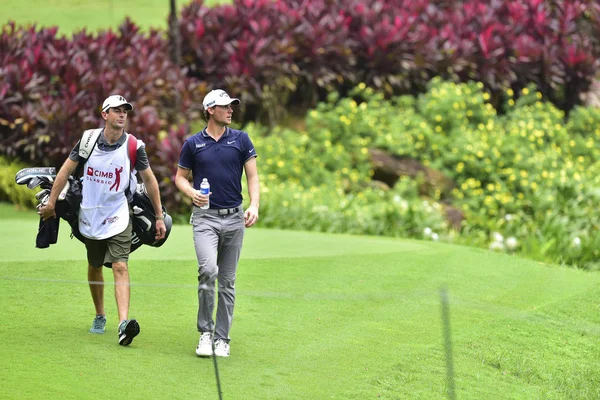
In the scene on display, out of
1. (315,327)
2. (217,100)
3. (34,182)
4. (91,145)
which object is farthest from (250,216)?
(34,182)

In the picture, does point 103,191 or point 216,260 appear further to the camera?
point 103,191

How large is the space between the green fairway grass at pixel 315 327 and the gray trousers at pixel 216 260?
230mm

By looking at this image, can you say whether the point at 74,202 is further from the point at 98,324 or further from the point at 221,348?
the point at 221,348

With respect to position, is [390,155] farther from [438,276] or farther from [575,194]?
[438,276]

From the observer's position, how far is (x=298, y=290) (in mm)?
8938

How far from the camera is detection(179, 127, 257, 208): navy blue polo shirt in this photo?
22.7ft

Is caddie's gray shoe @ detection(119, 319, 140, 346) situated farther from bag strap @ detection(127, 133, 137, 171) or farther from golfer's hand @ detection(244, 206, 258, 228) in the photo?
bag strap @ detection(127, 133, 137, 171)

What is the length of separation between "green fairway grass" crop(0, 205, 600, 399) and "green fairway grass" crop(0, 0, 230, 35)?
33.8 ft

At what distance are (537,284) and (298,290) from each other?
2.53 meters

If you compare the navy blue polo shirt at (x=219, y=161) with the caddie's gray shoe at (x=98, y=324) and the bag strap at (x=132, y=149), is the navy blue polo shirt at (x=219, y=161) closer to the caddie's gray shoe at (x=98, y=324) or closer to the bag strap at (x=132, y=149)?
the bag strap at (x=132, y=149)

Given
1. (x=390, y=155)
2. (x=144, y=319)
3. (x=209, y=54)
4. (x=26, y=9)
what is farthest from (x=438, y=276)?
(x=26, y=9)

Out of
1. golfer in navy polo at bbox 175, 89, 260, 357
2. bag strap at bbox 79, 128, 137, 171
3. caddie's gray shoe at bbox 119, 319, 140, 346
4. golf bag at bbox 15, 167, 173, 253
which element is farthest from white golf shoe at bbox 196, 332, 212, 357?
bag strap at bbox 79, 128, 137, 171

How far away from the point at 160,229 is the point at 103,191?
0.53 m

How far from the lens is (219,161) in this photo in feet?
22.8
